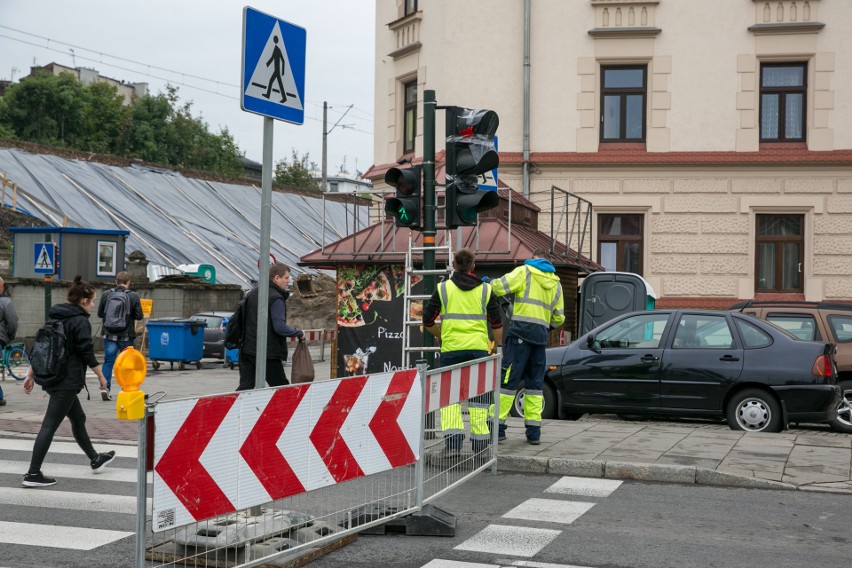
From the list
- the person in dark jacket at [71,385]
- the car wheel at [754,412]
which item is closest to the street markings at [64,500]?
the person in dark jacket at [71,385]

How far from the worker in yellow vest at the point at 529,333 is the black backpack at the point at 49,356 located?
4.00 metres

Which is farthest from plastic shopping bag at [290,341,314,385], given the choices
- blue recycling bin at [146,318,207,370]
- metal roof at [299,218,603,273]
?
blue recycling bin at [146,318,207,370]

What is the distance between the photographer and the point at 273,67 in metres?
6.46

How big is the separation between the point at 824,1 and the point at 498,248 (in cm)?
1125

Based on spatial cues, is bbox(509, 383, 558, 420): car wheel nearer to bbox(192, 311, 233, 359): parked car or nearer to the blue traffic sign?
the blue traffic sign

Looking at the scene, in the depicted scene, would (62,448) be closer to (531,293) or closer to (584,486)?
(531,293)

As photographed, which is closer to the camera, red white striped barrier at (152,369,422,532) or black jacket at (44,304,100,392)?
red white striped barrier at (152,369,422,532)

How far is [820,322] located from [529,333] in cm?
531

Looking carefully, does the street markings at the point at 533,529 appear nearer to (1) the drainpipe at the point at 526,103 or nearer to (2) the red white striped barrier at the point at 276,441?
(2) the red white striped barrier at the point at 276,441

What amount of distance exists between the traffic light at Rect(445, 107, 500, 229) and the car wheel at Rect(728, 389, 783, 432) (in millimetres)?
4359

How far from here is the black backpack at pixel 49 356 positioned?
8812 millimetres

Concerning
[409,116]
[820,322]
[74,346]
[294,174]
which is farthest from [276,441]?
[294,174]

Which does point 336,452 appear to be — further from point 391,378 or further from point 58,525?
point 58,525

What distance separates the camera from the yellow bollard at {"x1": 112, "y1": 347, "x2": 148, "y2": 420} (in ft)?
16.5
